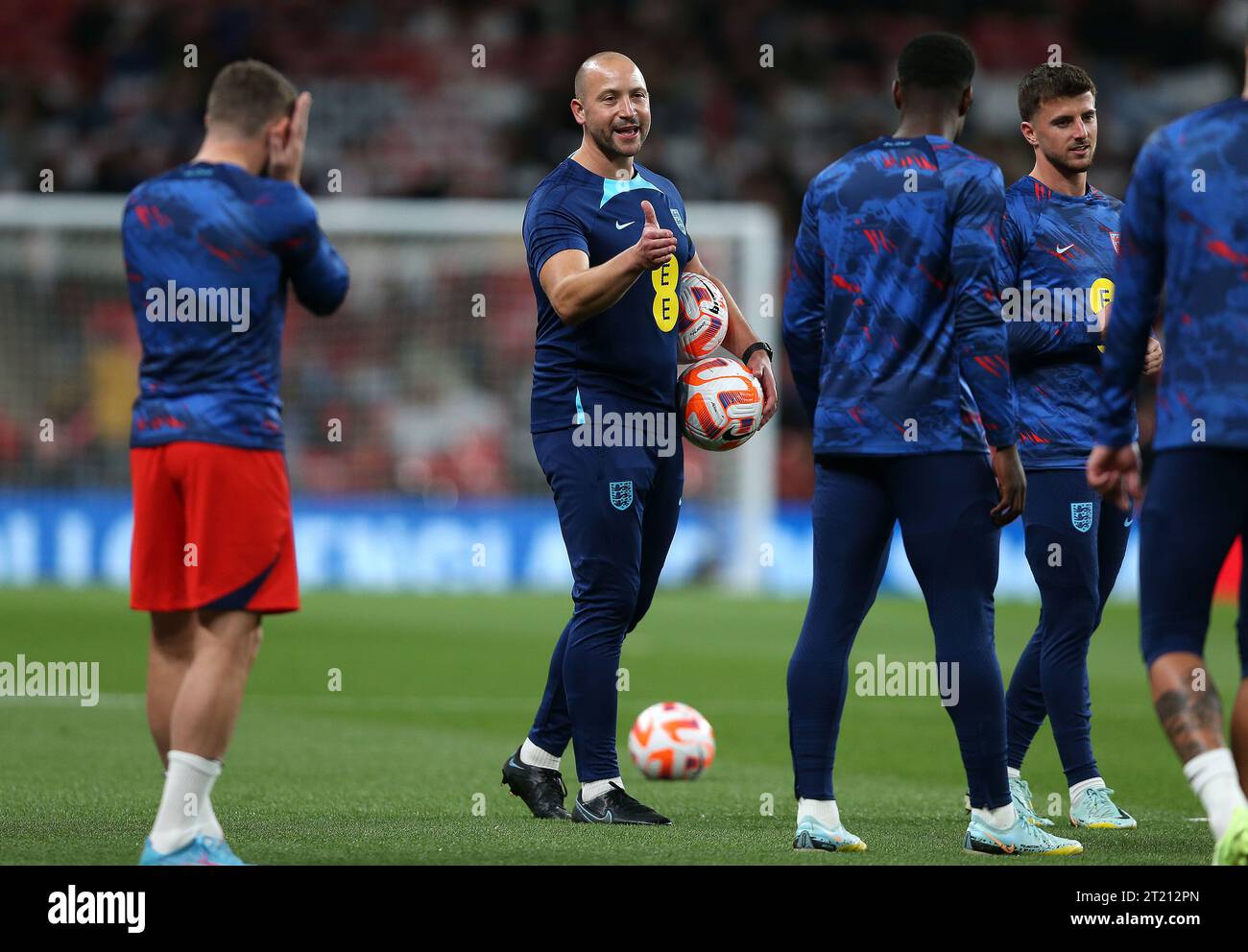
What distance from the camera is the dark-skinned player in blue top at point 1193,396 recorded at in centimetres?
457

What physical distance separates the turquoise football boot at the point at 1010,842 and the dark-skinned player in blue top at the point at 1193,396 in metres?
0.87

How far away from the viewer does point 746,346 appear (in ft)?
21.9

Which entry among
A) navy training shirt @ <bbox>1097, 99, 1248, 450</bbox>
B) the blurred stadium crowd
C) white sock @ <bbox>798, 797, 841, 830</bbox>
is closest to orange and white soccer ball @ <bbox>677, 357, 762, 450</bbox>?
white sock @ <bbox>798, 797, 841, 830</bbox>

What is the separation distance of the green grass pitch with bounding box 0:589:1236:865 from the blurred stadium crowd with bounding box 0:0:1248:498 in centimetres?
466

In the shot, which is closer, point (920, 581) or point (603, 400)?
point (920, 581)

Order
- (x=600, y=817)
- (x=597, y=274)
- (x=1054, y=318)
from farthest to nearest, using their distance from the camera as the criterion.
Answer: (x=1054, y=318) < (x=600, y=817) < (x=597, y=274)

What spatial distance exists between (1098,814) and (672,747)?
6.46 ft

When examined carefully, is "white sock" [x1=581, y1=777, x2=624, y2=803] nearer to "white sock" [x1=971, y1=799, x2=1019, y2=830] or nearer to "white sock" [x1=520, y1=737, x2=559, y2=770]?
"white sock" [x1=520, y1=737, x2=559, y2=770]

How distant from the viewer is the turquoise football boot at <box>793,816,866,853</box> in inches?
217
